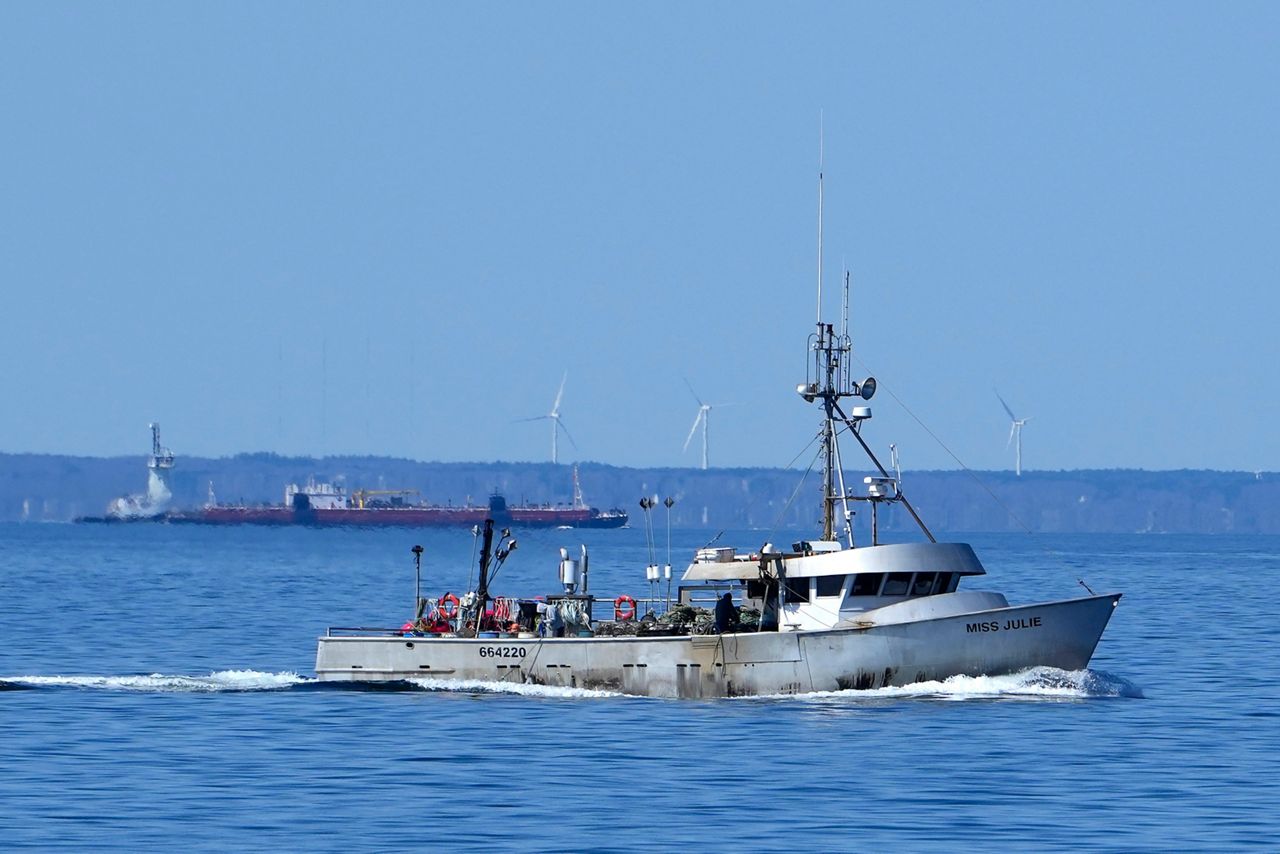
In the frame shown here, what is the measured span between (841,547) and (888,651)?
14.0ft

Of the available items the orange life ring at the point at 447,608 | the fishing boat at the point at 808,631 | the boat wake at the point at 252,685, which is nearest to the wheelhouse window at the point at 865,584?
the fishing boat at the point at 808,631

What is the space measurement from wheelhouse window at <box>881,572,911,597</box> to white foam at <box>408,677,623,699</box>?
689 centimetres

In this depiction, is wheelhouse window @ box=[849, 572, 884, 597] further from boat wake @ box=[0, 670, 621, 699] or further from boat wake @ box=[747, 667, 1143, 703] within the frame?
boat wake @ box=[0, 670, 621, 699]

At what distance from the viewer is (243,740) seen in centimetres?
4506

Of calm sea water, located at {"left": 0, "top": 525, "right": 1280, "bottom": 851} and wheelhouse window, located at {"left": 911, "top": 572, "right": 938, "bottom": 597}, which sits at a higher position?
wheelhouse window, located at {"left": 911, "top": 572, "right": 938, "bottom": 597}

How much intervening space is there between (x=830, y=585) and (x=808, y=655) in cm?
179

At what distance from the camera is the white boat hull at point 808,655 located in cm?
4919

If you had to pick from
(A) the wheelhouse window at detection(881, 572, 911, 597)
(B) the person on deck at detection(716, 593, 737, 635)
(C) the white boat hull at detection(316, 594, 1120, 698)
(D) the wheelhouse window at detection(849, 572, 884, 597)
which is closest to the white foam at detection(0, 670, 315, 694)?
(C) the white boat hull at detection(316, 594, 1120, 698)

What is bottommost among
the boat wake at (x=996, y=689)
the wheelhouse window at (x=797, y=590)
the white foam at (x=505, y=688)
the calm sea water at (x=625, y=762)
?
the calm sea water at (x=625, y=762)

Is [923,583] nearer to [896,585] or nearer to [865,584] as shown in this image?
[896,585]

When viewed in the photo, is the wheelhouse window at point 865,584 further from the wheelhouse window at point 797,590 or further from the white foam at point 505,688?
the white foam at point 505,688

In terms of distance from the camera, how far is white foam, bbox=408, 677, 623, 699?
169 feet

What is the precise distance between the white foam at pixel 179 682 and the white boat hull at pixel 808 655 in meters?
5.88

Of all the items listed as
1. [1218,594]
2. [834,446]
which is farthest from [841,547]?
[1218,594]
